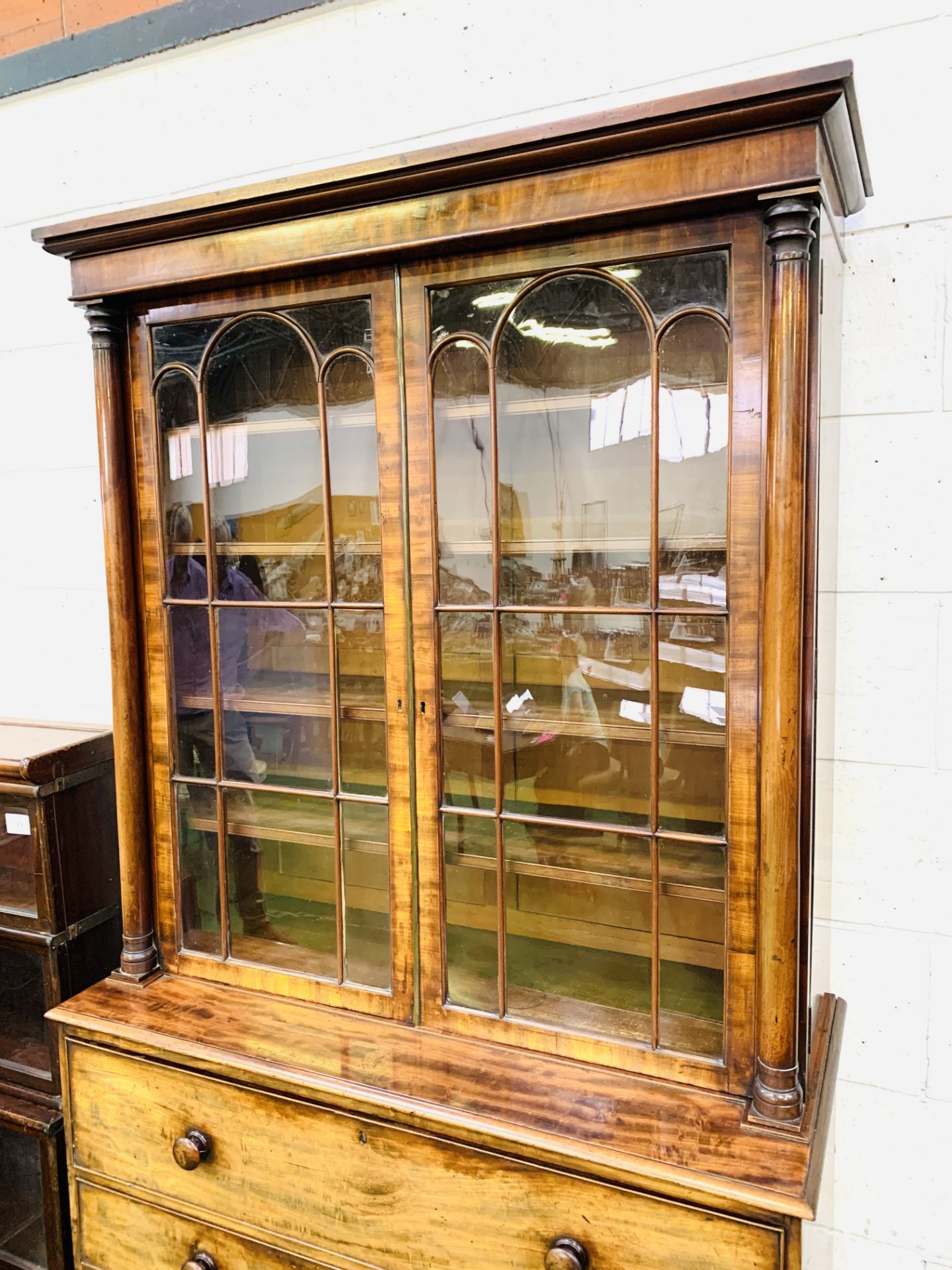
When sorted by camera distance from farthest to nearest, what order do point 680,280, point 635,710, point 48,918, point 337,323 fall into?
point 48,918 → point 337,323 → point 635,710 → point 680,280

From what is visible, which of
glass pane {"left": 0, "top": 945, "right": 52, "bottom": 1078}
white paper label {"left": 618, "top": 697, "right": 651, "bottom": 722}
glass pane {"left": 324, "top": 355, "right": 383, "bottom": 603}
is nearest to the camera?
white paper label {"left": 618, "top": 697, "right": 651, "bottom": 722}

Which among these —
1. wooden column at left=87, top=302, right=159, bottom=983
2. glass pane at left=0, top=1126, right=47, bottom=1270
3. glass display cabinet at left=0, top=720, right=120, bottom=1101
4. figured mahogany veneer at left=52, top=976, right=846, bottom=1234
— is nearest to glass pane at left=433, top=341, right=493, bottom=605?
wooden column at left=87, top=302, right=159, bottom=983

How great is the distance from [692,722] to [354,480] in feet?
2.08

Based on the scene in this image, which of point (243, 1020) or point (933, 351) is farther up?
point (933, 351)

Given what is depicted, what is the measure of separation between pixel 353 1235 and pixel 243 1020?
1.16 feet

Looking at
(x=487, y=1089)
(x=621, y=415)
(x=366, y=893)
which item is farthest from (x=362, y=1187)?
(x=621, y=415)

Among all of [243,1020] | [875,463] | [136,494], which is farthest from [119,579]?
[875,463]

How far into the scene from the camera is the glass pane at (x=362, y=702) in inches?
54.3

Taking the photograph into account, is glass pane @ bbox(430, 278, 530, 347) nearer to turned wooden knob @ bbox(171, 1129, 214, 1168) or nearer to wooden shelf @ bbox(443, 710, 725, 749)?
wooden shelf @ bbox(443, 710, 725, 749)

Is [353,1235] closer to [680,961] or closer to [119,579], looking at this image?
[680,961]

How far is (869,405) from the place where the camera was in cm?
140

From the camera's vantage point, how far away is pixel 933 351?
1360mm

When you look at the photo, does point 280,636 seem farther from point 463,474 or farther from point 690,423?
point 690,423

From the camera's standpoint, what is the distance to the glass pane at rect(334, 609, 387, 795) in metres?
1.38
